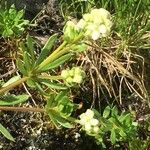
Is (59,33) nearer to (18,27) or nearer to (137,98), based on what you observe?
(18,27)

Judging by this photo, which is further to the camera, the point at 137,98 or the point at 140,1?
the point at 137,98

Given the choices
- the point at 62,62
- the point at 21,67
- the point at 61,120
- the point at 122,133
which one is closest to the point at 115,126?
the point at 122,133

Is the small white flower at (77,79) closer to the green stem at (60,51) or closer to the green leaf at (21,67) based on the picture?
the green stem at (60,51)

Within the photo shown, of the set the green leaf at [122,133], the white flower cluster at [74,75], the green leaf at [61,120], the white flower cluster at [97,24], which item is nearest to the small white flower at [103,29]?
the white flower cluster at [97,24]

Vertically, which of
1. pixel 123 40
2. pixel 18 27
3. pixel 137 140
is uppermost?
pixel 18 27

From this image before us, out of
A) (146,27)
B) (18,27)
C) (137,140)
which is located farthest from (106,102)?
(18,27)

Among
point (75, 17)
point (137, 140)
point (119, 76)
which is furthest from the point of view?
point (75, 17)

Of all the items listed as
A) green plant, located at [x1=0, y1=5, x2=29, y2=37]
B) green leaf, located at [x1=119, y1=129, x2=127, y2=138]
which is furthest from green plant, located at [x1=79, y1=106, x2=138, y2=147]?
green plant, located at [x1=0, y1=5, x2=29, y2=37]

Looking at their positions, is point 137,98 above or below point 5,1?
below
